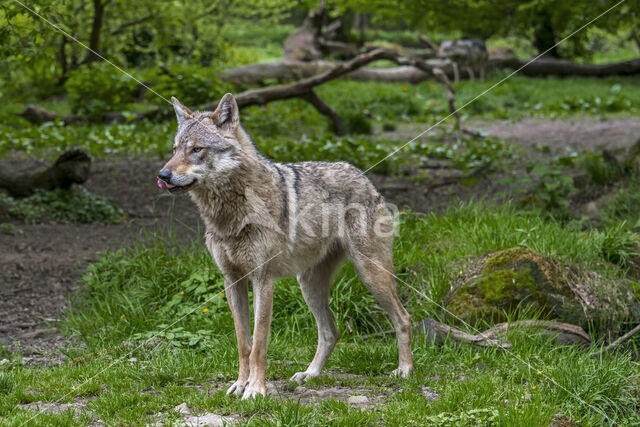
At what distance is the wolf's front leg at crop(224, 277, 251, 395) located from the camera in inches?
187

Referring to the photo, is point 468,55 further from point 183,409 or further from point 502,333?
point 183,409

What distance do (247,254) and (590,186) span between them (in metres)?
6.64

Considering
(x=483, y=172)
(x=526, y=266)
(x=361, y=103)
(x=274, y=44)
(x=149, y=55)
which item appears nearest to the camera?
(x=526, y=266)

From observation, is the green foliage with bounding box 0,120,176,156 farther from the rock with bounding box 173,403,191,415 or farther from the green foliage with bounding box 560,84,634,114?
the green foliage with bounding box 560,84,634,114

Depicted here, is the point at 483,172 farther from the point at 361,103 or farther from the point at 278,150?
the point at 361,103

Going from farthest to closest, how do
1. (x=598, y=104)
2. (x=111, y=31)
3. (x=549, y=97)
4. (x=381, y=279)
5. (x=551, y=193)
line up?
(x=549, y=97) < (x=598, y=104) < (x=111, y=31) < (x=551, y=193) < (x=381, y=279)

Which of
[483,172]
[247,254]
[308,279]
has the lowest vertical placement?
[483,172]

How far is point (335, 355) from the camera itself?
18.7 feet

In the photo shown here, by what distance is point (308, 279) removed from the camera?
543 centimetres

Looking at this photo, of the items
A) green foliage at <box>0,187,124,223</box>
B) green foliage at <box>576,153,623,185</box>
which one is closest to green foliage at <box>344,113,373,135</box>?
green foliage at <box>576,153,623,185</box>

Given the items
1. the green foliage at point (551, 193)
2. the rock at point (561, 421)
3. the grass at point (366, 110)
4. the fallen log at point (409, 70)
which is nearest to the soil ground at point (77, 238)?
the green foliage at point (551, 193)

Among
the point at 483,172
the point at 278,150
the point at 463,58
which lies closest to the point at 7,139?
the point at 278,150

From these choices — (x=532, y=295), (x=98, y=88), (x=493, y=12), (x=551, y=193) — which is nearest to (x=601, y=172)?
(x=551, y=193)

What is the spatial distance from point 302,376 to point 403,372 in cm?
75
